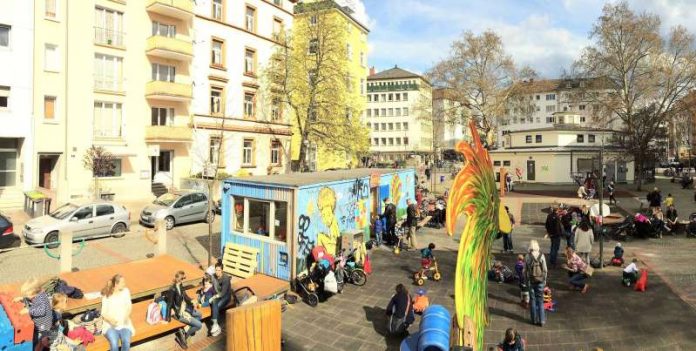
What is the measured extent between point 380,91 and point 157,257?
87.5 m

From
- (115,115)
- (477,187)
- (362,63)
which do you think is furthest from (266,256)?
(362,63)

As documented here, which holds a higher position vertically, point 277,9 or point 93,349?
point 277,9

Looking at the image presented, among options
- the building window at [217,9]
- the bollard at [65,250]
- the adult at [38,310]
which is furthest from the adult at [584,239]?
the building window at [217,9]

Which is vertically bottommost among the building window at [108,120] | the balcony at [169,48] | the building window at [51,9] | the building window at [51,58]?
the building window at [108,120]

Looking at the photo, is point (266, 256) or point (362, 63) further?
point (362, 63)

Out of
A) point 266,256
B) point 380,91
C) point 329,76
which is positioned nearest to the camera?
point 266,256

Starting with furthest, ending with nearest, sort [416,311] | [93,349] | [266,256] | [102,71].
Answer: [102,71] < [266,256] < [416,311] < [93,349]

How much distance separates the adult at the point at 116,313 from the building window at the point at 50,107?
902 inches

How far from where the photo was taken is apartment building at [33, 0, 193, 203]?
2561cm

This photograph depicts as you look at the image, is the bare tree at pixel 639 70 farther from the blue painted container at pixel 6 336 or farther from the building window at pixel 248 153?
the blue painted container at pixel 6 336

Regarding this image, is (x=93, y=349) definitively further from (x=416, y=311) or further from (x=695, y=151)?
(x=695, y=151)

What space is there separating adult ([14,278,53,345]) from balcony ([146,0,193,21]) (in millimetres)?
26766

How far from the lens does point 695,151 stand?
3250 inches

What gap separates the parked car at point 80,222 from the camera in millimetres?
16266
